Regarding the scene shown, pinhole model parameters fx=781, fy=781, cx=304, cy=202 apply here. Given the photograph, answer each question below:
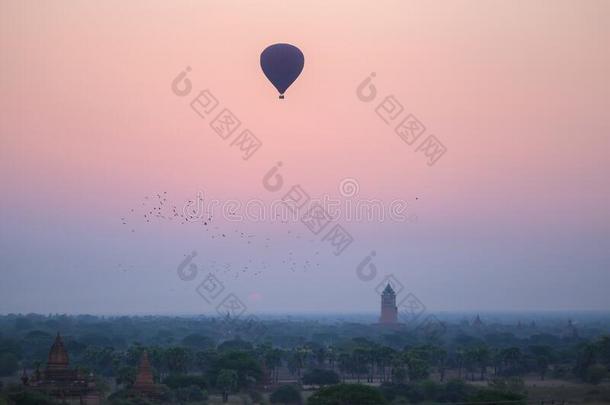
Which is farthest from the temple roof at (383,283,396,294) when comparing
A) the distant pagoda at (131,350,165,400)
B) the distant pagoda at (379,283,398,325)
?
the distant pagoda at (131,350,165,400)

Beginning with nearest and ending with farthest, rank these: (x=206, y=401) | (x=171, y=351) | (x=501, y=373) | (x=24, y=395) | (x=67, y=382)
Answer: (x=24, y=395) → (x=67, y=382) → (x=206, y=401) → (x=171, y=351) → (x=501, y=373)

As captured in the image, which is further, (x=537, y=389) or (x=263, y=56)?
(x=537, y=389)

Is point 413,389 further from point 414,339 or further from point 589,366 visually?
point 414,339

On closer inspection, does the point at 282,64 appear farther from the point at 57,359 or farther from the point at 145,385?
the point at 57,359

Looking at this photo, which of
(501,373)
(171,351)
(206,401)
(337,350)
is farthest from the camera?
(337,350)

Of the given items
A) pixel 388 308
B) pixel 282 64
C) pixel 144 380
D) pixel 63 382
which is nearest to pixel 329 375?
pixel 144 380

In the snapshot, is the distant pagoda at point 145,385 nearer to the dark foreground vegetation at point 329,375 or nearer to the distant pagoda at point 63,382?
the dark foreground vegetation at point 329,375

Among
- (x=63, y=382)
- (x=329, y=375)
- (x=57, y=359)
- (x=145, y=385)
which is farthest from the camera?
(x=329, y=375)

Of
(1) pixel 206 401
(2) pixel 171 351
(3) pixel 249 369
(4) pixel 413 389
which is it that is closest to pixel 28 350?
(2) pixel 171 351
